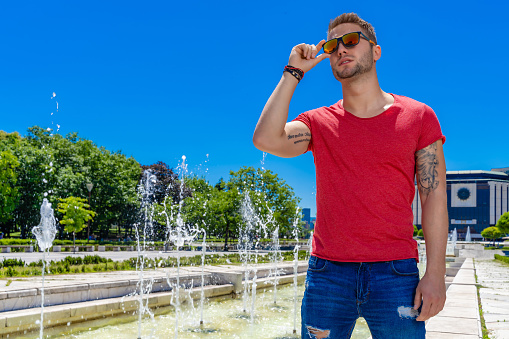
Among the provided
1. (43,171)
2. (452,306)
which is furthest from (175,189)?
(452,306)

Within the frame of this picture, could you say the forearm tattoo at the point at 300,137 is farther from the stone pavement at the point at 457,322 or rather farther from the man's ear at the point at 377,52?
the stone pavement at the point at 457,322

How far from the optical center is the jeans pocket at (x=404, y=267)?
165cm

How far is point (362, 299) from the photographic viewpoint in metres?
1.69

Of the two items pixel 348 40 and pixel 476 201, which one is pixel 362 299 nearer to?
pixel 348 40

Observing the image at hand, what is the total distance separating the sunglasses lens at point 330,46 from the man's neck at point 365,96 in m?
0.15

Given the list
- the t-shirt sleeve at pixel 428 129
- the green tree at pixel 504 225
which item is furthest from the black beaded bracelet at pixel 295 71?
the green tree at pixel 504 225

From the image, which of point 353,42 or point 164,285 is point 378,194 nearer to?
point 353,42

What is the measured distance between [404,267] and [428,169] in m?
0.43

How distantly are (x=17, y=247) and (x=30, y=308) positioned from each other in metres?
22.2

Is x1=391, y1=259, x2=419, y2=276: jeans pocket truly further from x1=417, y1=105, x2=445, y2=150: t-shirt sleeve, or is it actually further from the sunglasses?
the sunglasses

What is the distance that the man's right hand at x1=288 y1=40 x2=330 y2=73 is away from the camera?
1.94 m

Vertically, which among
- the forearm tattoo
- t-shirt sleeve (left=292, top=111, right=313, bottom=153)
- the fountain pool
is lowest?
the fountain pool

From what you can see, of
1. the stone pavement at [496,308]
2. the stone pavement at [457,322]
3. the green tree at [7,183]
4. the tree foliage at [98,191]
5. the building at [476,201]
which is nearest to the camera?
the stone pavement at [457,322]

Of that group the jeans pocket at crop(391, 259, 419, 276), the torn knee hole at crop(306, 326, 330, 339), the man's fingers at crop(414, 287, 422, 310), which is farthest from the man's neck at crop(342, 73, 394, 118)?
the torn knee hole at crop(306, 326, 330, 339)
